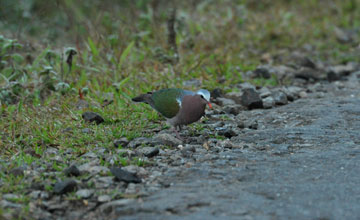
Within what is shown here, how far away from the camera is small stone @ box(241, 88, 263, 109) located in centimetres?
549

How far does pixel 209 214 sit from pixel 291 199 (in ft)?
1.82

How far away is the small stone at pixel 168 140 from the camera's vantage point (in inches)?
164

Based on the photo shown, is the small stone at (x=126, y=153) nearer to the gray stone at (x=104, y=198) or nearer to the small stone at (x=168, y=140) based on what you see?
the small stone at (x=168, y=140)

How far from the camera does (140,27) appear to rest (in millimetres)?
7992

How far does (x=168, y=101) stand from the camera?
4336mm

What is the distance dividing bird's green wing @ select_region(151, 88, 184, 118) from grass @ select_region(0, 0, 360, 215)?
0.29 meters

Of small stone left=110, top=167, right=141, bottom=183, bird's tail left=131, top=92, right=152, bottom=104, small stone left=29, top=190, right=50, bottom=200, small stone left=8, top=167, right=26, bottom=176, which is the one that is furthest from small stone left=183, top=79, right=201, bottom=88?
small stone left=29, top=190, right=50, bottom=200

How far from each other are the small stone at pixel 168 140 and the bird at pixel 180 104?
0.11 metres

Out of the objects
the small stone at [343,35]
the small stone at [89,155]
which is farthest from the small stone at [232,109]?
the small stone at [343,35]

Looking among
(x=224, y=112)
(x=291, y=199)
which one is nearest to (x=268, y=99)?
(x=224, y=112)

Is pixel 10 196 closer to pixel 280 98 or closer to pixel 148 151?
pixel 148 151

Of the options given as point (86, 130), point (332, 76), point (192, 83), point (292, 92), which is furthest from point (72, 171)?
point (332, 76)

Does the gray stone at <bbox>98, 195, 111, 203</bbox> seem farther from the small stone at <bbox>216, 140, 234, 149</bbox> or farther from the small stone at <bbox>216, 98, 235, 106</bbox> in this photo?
the small stone at <bbox>216, 98, 235, 106</bbox>

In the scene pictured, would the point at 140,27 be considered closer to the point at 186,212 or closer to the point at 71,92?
the point at 71,92
